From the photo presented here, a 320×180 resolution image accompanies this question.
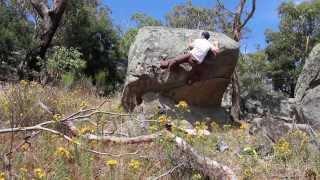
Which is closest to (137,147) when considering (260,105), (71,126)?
(71,126)

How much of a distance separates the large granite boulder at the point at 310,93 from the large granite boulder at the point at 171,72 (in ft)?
6.65

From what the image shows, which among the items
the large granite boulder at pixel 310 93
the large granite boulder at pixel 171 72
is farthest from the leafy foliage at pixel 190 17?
the large granite boulder at pixel 310 93

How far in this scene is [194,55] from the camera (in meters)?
11.9

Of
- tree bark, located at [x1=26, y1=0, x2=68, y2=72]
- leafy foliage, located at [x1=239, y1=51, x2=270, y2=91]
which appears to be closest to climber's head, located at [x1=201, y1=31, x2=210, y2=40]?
tree bark, located at [x1=26, y1=0, x2=68, y2=72]

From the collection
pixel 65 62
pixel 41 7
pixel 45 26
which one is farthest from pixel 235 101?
pixel 41 7

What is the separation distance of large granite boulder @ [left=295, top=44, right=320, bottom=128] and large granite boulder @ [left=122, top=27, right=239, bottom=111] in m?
2.03

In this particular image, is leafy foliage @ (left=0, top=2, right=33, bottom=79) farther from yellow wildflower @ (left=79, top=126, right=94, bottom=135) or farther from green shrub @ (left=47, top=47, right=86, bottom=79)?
yellow wildflower @ (left=79, top=126, right=94, bottom=135)

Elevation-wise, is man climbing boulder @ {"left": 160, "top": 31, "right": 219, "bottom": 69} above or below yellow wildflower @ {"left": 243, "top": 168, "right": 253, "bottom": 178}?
above

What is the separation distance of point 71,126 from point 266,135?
2529mm

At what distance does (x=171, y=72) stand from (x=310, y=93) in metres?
2.93

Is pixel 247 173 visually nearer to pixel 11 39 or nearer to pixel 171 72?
pixel 171 72

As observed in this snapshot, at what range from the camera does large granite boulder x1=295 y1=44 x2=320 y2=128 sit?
402 inches

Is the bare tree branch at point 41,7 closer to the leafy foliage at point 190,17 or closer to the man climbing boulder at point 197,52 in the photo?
the man climbing boulder at point 197,52

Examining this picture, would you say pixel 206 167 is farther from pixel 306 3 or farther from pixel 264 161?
pixel 306 3
